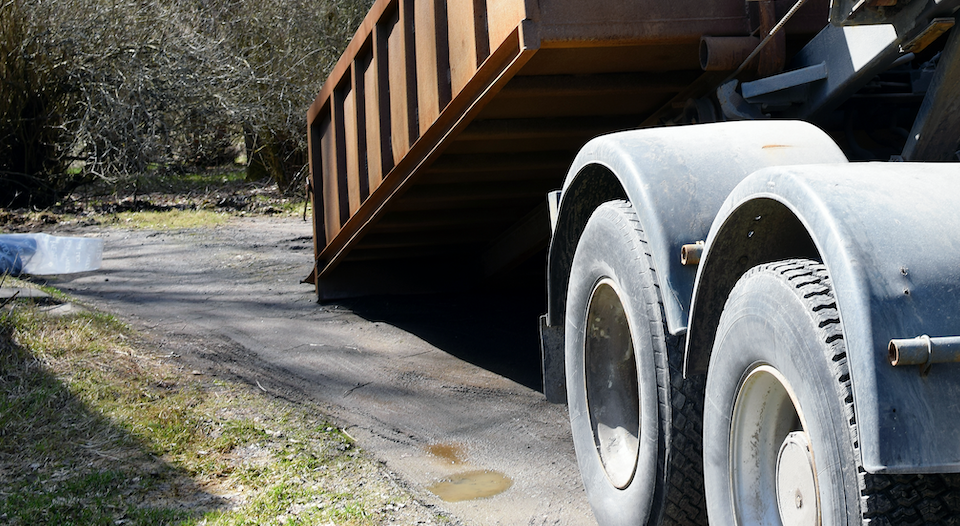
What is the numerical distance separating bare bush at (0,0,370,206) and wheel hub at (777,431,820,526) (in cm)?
1298

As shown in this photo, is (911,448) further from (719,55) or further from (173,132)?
(173,132)

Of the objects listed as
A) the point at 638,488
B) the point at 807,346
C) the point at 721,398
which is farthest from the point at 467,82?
the point at 807,346

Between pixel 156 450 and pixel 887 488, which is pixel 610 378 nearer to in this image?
pixel 887 488

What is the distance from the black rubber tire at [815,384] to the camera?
1557 millimetres

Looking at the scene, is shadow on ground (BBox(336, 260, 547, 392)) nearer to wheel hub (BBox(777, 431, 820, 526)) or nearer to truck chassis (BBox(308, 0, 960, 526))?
truck chassis (BBox(308, 0, 960, 526))

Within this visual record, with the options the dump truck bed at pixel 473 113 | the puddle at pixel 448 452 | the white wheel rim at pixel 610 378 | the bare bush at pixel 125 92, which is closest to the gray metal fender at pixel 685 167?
the white wheel rim at pixel 610 378

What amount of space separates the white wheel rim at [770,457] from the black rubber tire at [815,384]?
13mm

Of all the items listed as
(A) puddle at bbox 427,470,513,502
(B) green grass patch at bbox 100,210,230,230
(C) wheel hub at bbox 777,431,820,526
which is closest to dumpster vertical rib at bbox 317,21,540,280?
(A) puddle at bbox 427,470,513,502

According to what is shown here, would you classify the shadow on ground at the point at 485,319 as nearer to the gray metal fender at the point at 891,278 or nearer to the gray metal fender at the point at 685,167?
the gray metal fender at the point at 685,167

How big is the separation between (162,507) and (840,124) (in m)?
2.94

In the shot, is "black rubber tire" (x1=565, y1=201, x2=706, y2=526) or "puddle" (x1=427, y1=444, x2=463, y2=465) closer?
"black rubber tire" (x1=565, y1=201, x2=706, y2=526)

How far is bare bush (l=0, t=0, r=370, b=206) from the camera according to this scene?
13.7 metres

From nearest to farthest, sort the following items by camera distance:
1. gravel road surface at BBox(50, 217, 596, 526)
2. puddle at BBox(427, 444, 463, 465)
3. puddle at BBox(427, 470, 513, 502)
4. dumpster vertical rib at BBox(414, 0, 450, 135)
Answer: puddle at BBox(427, 470, 513, 502), gravel road surface at BBox(50, 217, 596, 526), puddle at BBox(427, 444, 463, 465), dumpster vertical rib at BBox(414, 0, 450, 135)

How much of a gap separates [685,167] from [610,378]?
2.83ft
